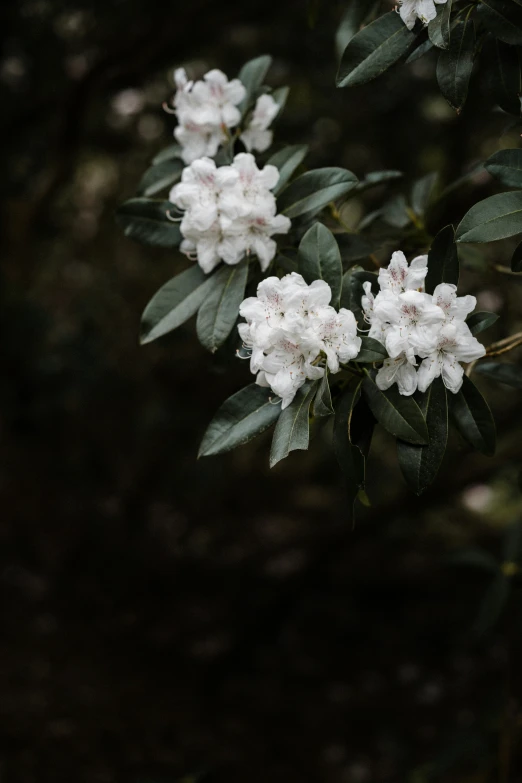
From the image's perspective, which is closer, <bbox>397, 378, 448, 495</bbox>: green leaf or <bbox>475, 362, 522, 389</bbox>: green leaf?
<bbox>397, 378, 448, 495</bbox>: green leaf

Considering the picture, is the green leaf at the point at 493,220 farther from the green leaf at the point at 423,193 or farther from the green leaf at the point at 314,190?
the green leaf at the point at 423,193

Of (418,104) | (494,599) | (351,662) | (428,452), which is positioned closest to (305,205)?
(428,452)

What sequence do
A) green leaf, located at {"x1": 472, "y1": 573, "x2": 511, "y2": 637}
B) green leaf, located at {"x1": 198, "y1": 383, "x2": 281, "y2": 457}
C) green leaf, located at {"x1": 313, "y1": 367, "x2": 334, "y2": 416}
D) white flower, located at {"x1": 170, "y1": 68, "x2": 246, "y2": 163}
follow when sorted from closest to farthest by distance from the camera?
1. green leaf, located at {"x1": 313, "y1": 367, "x2": 334, "y2": 416}
2. green leaf, located at {"x1": 198, "y1": 383, "x2": 281, "y2": 457}
3. white flower, located at {"x1": 170, "y1": 68, "x2": 246, "y2": 163}
4. green leaf, located at {"x1": 472, "y1": 573, "x2": 511, "y2": 637}

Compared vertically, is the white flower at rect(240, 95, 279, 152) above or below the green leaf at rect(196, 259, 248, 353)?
above

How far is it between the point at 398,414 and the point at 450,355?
0.10m

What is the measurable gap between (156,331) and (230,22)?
1.64 meters

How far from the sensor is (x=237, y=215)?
102 centimetres

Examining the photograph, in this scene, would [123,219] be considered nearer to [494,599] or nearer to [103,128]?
[494,599]

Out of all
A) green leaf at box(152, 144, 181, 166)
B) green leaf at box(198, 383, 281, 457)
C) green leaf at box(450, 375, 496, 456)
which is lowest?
green leaf at box(450, 375, 496, 456)

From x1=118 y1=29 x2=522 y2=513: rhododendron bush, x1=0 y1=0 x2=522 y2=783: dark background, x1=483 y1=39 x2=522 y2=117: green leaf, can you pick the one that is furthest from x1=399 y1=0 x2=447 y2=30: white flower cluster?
x1=0 y1=0 x2=522 y2=783: dark background

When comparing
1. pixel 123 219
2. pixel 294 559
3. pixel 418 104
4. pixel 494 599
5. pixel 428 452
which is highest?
pixel 123 219

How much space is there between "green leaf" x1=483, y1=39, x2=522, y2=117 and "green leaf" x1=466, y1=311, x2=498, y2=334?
328mm

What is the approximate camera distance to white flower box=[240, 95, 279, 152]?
118cm

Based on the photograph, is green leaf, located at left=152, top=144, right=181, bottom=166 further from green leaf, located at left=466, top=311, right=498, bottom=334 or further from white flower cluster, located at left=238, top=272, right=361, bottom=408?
green leaf, located at left=466, top=311, right=498, bottom=334
